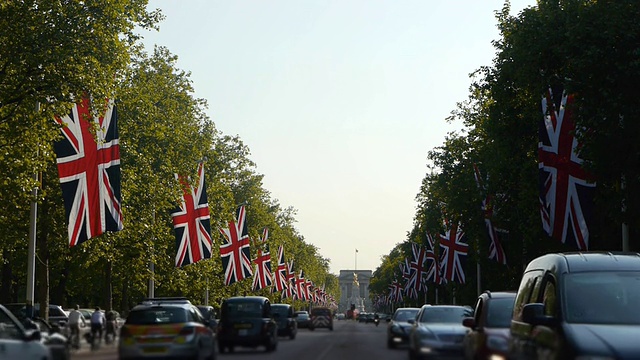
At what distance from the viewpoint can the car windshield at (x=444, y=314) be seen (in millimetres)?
26781

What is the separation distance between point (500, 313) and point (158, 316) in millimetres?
7597

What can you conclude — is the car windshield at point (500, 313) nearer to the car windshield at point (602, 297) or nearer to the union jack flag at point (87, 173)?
the car windshield at point (602, 297)

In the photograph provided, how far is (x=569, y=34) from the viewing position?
117ft

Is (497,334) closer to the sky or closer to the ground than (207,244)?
closer to the ground

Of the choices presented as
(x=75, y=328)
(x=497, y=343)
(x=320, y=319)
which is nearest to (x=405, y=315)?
(x=75, y=328)

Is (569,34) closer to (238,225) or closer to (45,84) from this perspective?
(45,84)

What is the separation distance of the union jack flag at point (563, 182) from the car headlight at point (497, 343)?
13541 mm

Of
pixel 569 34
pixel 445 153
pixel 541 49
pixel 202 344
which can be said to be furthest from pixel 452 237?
pixel 202 344

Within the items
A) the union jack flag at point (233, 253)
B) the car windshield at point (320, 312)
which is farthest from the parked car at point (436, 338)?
the car windshield at point (320, 312)

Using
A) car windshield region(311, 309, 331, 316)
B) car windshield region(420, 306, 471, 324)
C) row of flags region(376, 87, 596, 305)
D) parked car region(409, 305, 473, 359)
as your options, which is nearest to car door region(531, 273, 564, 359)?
parked car region(409, 305, 473, 359)

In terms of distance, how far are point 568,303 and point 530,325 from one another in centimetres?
92

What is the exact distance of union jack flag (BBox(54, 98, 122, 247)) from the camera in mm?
35562

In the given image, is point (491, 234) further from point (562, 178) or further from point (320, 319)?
point (320, 319)

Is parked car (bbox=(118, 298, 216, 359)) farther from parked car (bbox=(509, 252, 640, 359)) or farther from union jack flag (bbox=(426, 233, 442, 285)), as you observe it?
union jack flag (bbox=(426, 233, 442, 285))
